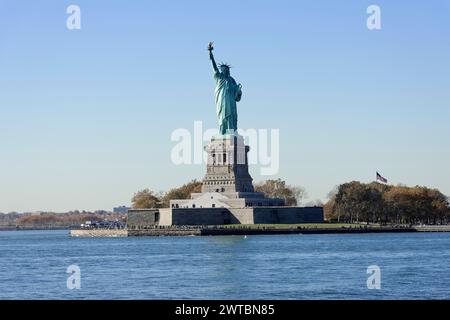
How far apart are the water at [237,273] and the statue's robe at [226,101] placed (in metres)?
31.6

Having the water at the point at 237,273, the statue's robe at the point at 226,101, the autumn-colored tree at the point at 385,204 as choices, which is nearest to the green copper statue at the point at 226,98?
the statue's robe at the point at 226,101

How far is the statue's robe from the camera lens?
9975 centimetres

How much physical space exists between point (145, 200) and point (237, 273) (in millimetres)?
86103

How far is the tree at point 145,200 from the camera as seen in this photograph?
129500 mm

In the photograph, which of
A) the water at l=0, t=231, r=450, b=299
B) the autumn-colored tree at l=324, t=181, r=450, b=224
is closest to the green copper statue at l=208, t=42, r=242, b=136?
the autumn-colored tree at l=324, t=181, r=450, b=224

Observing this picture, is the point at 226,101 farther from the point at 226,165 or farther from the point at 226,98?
the point at 226,165

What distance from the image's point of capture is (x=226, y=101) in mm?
99625

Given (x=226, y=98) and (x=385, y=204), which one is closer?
(x=226, y=98)

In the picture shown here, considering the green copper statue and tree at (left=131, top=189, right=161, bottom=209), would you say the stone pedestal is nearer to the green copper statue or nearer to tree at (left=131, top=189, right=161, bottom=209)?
the green copper statue

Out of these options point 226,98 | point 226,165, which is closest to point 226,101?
point 226,98

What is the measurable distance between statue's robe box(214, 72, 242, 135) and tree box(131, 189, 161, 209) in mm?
29730

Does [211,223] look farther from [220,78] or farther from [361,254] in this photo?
[361,254]

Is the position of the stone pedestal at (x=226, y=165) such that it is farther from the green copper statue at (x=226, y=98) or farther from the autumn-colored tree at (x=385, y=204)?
the autumn-colored tree at (x=385, y=204)
